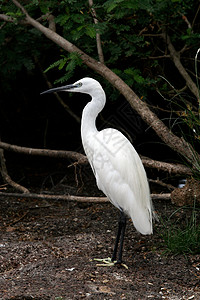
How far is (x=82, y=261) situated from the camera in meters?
3.39

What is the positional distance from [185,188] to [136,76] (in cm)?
144

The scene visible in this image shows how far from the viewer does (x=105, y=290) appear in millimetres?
2893

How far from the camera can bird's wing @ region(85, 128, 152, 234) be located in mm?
3443

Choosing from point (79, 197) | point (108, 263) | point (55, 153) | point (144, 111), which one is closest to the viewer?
point (108, 263)

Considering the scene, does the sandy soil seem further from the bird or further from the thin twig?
the thin twig

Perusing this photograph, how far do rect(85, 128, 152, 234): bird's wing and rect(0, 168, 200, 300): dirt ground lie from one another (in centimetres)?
37

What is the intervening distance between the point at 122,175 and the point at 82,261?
2.54 ft

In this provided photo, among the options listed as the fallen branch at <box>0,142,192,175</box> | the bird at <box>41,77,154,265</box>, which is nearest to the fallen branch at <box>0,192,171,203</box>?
the fallen branch at <box>0,142,192,175</box>

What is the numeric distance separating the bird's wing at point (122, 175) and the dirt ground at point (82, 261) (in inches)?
14.7

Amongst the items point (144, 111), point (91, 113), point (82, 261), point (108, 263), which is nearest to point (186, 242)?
point (108, 263)

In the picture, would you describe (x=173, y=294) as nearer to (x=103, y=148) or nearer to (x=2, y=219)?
(x=103, y=148)

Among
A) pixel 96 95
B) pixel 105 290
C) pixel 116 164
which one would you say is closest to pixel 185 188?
pixel 116 164

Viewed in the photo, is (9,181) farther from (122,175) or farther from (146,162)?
(122,175)

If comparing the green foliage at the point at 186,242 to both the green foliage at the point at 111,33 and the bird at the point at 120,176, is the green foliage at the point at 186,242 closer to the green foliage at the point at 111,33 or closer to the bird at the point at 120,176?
the bird at the point at 120,176
